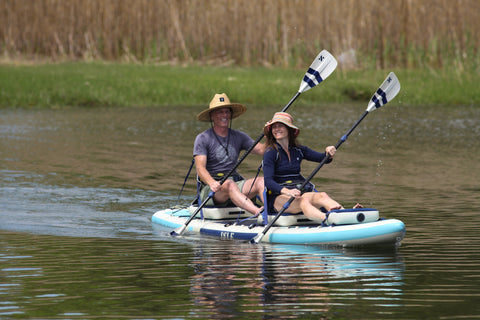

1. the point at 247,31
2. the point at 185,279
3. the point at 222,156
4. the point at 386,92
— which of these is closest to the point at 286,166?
the point at 222,156

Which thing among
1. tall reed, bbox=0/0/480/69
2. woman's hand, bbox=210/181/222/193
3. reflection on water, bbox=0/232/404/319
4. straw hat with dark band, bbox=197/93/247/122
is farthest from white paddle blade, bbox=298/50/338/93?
tall reed, bbox=0/0/480/69

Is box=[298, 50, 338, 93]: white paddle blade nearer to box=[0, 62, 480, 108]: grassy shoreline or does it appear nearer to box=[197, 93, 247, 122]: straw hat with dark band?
box=[197, 93, 247, 122]: straw hat with dark band

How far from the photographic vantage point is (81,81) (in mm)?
27594

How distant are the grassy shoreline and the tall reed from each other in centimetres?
78

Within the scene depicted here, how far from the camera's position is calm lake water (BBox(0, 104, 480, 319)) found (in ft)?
24.7

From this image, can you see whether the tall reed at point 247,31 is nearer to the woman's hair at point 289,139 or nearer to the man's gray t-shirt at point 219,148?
the man's gray t-shirt at point 219,148

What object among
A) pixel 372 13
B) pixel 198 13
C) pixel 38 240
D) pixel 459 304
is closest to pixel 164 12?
pixel 198 13

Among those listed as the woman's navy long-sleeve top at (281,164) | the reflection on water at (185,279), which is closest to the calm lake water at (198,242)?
the reflection on water at (185,279)

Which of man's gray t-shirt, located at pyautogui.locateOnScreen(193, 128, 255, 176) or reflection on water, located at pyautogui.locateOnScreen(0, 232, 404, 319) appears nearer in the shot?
reflection on water, located at pyautogui.locateOnScreen(0, 232, 404, 319)

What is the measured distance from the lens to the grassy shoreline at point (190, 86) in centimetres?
2728

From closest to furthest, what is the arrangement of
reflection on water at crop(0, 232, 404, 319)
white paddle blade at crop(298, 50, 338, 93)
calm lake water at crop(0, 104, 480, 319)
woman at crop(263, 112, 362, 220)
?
1. reflection on water at crop(0, 232, 404, 319)
2. calm lake water at crop(0, 104, 480, 319)
3. woman at crop(263, 112, 362, 220)
4. white paddle blade at crop(298, 50, 338, 93)

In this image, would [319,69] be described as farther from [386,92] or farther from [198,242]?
[198,242]

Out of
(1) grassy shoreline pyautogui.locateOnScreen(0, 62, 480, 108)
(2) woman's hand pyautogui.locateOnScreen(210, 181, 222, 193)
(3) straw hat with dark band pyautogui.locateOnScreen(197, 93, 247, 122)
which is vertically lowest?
(2) woman's hand pyautogui.locateOnScreen(210, 181, 222, 193)

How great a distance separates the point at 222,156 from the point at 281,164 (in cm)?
113
